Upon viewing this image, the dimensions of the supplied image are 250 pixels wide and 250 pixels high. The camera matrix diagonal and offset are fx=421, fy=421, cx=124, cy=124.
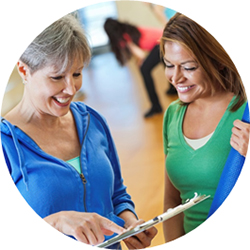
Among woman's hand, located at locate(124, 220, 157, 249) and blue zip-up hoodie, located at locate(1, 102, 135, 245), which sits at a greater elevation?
blue zip-up hoodie, located at locate(1, 102, 135, 245)

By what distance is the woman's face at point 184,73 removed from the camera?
3.79 ft

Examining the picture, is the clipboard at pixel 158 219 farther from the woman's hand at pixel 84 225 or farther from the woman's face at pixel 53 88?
the woman's face at pixel 53 88

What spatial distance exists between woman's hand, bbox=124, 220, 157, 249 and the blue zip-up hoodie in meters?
0.06

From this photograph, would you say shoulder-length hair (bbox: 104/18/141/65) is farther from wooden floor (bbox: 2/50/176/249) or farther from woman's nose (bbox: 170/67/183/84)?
woman's nose (bbox: 170/67/183/84)

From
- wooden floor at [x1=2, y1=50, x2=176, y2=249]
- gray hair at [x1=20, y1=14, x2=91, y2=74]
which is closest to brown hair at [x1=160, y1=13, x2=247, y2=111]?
wooden floor at [x1=2, y1=50, x2=176, y2=249]

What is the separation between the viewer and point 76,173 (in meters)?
1.13

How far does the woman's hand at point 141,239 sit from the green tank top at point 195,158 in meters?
0.11

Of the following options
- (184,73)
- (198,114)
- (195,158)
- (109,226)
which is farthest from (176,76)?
(109,226)

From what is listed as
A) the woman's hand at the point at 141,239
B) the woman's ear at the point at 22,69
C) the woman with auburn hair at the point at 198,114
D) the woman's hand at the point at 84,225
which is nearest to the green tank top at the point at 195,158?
the woman with auburn hair at the point at 198,114

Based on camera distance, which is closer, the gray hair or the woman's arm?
the gray hair

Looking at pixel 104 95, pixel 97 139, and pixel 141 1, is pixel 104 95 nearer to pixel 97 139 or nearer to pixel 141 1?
pixel 97 139

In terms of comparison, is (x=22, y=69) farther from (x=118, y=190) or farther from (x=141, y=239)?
(x=141, y=239)

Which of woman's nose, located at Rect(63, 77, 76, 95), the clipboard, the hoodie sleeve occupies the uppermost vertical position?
woman's nose, located at Rect(63, 77, 76, 95)

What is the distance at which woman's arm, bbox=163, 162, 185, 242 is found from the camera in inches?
47.8
